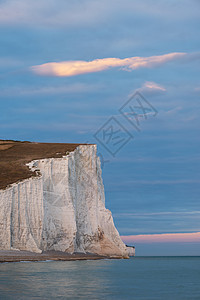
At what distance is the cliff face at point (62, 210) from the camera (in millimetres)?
57781

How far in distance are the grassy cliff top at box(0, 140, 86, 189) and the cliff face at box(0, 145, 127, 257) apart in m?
1.26

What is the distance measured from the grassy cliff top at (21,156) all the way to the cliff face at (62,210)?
1.26m

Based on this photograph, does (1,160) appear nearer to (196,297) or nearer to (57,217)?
(57,217)

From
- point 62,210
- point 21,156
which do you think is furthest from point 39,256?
point 21,156

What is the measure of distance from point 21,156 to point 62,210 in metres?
10.9

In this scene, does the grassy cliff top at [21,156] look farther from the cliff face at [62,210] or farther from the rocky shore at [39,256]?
the rocky shore at [39,256]

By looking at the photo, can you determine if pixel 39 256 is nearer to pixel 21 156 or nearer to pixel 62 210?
pixel 62 210

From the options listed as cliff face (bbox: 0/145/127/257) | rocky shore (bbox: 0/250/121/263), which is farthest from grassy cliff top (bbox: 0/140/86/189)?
rocky shore (bbox: 0/250/121/263)

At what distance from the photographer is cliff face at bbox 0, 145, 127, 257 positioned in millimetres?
57781

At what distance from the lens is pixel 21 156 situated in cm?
7131

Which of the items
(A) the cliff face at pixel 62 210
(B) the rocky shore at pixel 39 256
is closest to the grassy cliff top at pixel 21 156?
(A) the cliff face at pixel 62 210

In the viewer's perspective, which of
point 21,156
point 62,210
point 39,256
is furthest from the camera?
point 21,156

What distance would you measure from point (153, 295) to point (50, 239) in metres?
36.0

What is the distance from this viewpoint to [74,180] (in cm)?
7219
